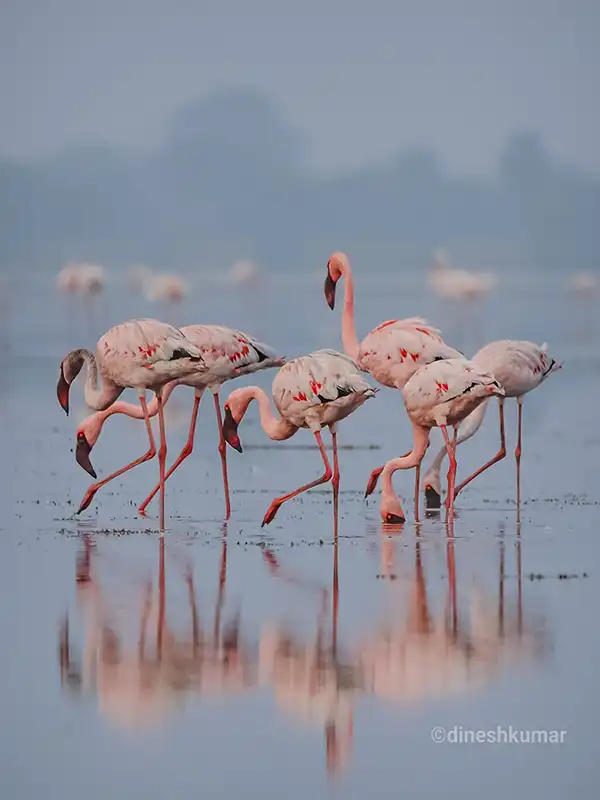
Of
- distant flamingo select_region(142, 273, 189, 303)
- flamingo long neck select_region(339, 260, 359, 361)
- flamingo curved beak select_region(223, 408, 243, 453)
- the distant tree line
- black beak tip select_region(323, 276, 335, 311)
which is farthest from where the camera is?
the distant tree line

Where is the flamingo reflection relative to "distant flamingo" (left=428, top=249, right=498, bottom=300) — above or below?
below

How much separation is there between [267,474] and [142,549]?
319cm

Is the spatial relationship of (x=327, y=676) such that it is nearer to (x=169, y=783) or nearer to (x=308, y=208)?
(x=169, y=783)

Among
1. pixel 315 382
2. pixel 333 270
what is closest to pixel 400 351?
pixel 333 270

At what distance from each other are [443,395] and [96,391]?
214 cm

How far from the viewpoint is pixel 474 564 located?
7.81 metres

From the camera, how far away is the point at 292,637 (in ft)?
21.0

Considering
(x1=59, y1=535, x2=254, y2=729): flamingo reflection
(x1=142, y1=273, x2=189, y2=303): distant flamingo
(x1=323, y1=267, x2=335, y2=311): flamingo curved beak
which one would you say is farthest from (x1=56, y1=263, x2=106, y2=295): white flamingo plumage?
(x1=59, y1=535, x2=254, y2=729): flamingo reflection

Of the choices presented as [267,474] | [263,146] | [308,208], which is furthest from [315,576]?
[263,146]

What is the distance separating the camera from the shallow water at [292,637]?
5.05 meters

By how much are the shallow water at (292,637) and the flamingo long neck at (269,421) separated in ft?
1.44

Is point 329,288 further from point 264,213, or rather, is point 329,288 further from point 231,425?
point 264,213

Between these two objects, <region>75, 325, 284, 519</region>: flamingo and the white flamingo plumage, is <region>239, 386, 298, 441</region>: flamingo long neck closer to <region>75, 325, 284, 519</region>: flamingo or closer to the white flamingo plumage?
<region>75, 325, 284, 519</region>: flamingo

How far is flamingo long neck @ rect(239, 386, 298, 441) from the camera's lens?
939 cm
